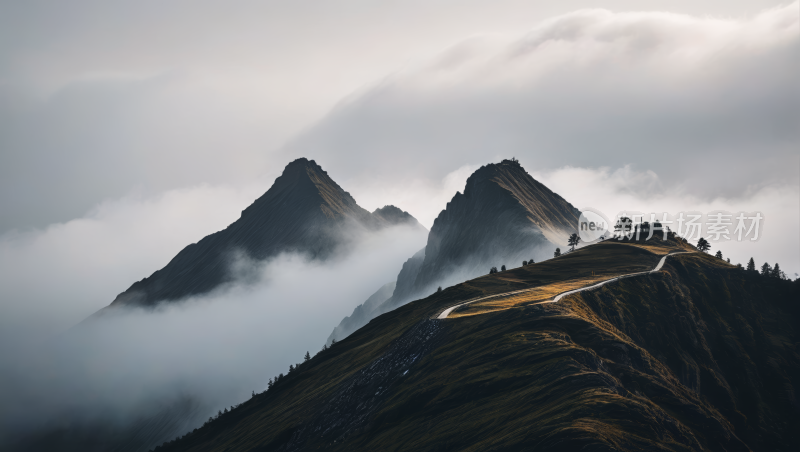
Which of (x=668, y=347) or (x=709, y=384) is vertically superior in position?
(x=668, y=347)

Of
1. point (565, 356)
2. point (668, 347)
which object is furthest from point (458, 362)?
point (668, 347)

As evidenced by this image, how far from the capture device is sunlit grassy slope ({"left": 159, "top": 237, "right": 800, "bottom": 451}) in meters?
69.3

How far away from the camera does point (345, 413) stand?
106 meters

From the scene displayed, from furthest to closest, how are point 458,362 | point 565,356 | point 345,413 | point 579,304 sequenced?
point 579,304 → point 345,413 → point 458,362 → point 565,356

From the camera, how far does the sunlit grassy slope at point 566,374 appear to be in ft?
227

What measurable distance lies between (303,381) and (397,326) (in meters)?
30.9

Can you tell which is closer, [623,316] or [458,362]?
[458,362]

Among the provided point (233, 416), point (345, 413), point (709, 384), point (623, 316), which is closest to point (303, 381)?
point (233, 416)

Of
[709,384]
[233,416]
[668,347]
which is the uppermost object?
[233,416]

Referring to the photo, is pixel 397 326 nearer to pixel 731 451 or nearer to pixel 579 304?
pixel 579 304

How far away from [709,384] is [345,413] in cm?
7774

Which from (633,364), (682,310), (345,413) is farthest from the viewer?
(682,310)

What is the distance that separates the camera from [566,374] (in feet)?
253

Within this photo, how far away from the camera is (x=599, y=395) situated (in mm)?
67438
